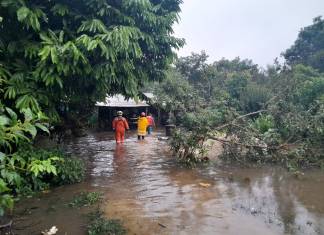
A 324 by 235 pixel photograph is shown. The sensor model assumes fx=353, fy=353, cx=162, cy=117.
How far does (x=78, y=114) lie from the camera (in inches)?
572

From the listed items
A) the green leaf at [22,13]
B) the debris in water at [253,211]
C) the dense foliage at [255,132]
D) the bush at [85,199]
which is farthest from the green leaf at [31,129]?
the dense foliage at [255,132]

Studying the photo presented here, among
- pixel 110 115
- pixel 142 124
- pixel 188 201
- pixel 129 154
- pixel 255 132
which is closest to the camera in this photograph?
pixel 188 201

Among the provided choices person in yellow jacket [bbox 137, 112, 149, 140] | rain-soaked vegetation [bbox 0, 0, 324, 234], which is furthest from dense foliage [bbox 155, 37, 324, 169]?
person in yellow jacket [bbox 137, 112, 149, 140]

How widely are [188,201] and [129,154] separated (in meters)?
6.27

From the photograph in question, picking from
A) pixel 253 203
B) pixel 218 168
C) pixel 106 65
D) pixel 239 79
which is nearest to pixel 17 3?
pixel 106 65

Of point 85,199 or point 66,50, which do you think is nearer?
point 66,50

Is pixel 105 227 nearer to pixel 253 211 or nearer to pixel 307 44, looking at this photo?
pixel 253 211

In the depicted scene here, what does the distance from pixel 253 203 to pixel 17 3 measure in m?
6.21

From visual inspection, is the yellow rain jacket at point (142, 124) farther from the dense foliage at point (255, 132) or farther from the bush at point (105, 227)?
the bush at point (105, 227)

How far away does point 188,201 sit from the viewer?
764 cm

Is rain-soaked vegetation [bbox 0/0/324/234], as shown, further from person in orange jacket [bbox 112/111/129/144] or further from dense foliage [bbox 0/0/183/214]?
person in orange jacket [bbox 112/111/129/144]

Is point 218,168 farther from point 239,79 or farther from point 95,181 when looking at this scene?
point 239,79

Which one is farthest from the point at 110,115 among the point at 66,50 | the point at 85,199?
the point at 66,50

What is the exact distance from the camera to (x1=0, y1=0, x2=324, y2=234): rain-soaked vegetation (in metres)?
6.39
